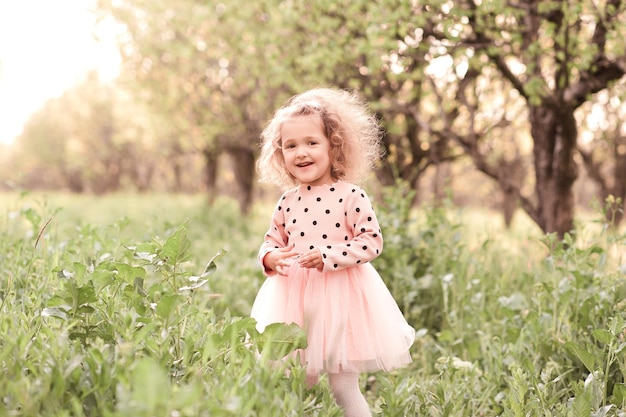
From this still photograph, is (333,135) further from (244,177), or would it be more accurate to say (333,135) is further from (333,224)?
(244,177)

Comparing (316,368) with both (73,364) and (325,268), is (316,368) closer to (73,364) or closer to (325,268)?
(325,268)

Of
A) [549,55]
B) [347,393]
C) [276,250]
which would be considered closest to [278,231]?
[276,250]

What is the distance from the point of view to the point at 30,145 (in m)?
43.5

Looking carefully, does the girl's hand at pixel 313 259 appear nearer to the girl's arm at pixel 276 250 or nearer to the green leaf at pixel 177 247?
the girl's arm at pixel 276 250

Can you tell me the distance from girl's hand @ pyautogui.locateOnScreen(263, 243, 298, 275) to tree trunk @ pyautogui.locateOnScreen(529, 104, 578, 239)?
3668mm

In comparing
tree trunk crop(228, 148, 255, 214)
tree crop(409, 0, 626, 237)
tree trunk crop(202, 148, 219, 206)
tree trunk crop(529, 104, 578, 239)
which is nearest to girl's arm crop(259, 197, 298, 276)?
tree crop(409, 0, 626, 237)

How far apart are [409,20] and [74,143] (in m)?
35.4

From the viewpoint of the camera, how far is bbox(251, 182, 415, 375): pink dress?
2.58m

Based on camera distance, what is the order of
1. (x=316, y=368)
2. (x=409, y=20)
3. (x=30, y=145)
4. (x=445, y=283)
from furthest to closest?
(x=30, y=145) < (x=409, y=20) < (x=445, y=283) < (x=316, y=368)

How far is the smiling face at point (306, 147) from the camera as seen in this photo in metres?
2.79

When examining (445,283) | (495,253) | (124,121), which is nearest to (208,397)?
(445,283)

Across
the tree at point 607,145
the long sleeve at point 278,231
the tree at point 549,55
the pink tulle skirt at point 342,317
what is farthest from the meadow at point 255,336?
the tree at point 607,145

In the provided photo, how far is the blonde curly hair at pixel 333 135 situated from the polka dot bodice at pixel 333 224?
17 centimetres

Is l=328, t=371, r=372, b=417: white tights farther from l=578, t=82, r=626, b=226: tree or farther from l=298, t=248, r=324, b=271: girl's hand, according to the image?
l=578, t=82, r=626, b=226: tree
